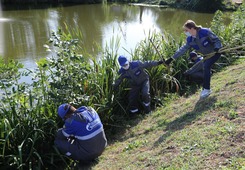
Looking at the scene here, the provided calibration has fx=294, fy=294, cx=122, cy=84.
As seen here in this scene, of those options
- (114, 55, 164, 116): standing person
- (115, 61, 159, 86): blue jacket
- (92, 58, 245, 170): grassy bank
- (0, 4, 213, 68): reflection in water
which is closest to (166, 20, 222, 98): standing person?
(92, 58, 245, 170): grassy bank

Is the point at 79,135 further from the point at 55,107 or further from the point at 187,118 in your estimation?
the point at 187,118

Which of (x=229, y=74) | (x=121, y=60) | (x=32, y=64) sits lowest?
(x=32, y=64)

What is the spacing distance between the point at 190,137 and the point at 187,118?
892 millimetres

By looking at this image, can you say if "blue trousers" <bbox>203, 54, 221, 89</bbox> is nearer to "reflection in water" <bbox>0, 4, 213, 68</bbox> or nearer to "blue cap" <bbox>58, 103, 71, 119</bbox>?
"reflection in water" <bbox>0, 4, 213, 68</bbox>

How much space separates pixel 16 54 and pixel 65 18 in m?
8.84

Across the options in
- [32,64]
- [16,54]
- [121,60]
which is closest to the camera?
[121,60]

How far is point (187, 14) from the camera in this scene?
2336cm

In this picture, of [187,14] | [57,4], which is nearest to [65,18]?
[57,4]

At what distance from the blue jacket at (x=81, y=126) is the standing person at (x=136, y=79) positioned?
4.57 feet

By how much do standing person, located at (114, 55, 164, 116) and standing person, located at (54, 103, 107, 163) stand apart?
1.42 metres

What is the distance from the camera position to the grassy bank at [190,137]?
315cm

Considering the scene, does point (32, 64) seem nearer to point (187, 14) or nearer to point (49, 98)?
point (49, 98)

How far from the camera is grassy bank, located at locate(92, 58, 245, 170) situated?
124 inches

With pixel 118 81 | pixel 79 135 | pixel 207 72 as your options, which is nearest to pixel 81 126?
pixel 79 135
